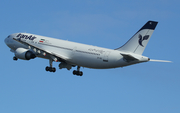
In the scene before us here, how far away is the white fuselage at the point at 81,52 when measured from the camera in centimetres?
5009

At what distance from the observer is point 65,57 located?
179 feet

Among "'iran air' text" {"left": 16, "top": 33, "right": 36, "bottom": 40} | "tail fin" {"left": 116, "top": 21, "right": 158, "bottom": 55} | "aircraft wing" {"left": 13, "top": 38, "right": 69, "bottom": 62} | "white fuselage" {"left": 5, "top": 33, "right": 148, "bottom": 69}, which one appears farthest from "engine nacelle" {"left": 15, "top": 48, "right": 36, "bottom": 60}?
"tail fin" {"left": 116, "top": 21, "right": 158, "bottom": 55}

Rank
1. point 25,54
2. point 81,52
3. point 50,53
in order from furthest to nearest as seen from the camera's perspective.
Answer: point 25,54
point 50,53
point 81,52

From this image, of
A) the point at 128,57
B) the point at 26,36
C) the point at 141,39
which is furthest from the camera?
the point at 26,36

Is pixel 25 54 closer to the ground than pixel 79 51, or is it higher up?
higher up

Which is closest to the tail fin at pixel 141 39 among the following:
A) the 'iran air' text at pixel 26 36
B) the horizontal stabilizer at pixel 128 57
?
the horizontal stabilizer at pixel 128 57

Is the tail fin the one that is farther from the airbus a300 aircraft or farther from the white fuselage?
the white fuselage

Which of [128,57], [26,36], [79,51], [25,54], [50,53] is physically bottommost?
[128,57]

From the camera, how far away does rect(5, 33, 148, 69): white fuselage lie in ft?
164

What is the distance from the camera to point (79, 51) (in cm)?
5328

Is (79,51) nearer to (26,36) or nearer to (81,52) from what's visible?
(81,52)

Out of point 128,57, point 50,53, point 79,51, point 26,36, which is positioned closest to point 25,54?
point 50,53

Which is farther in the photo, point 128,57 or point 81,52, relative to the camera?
point 81,52

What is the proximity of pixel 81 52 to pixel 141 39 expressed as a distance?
908 cm
